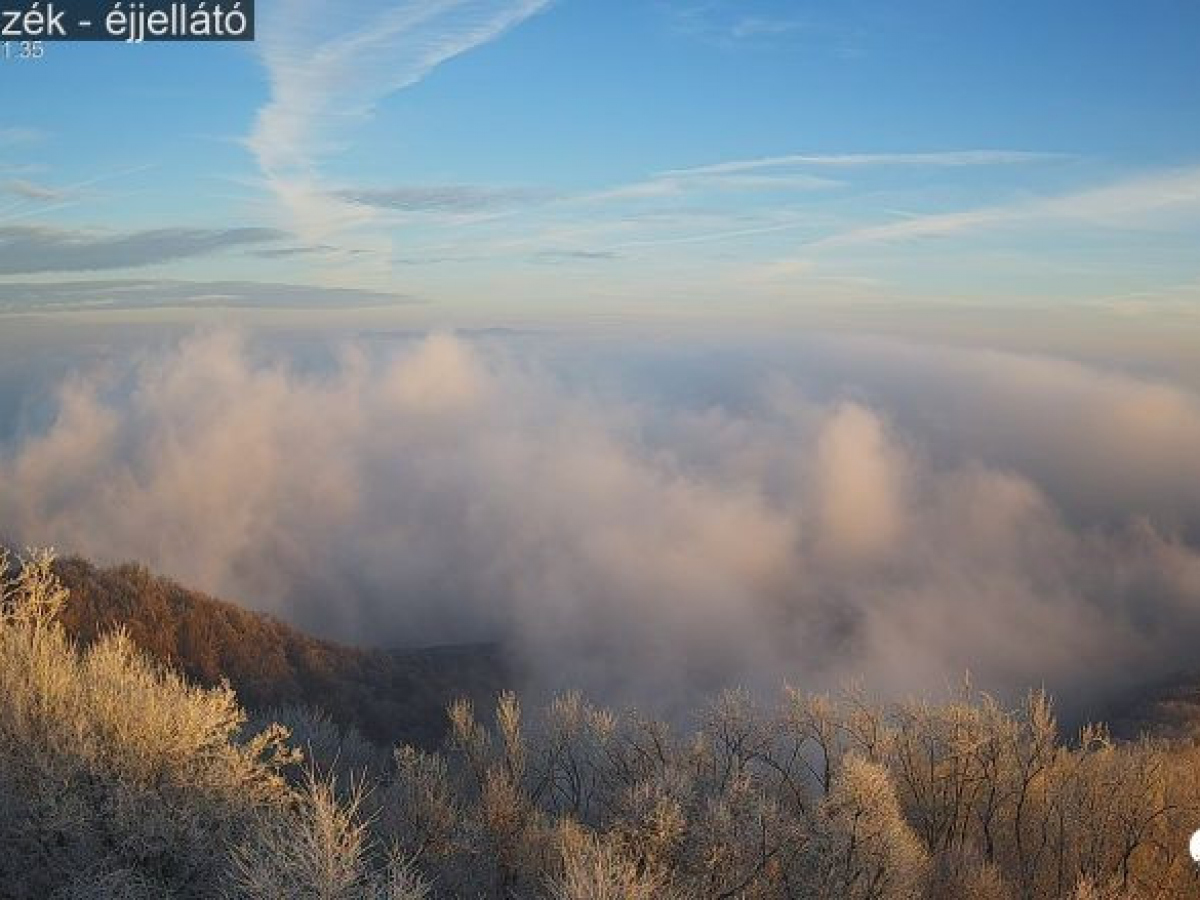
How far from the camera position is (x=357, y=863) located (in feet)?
62.4

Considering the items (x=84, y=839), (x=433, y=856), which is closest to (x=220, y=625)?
(x=433, y=856)

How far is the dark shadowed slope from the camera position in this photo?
6444 cm

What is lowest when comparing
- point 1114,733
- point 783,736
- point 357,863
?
point 1114,733

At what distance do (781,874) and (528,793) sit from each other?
12.3 metres

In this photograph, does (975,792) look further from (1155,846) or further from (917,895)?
(917,895)

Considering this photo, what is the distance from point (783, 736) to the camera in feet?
124

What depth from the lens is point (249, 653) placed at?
2857 inches

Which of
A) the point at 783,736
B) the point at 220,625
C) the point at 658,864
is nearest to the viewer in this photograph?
the point at 658,864

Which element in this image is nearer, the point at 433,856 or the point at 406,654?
the point at 433,856

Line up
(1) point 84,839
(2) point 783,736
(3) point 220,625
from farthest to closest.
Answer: (3) point 220,625, (2) point 783,736, (1) point 84,839

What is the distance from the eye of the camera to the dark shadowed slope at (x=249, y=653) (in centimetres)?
6444

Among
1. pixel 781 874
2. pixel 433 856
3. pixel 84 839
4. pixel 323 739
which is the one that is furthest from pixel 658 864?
pixel 323 739

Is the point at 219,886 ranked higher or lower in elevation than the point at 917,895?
higher

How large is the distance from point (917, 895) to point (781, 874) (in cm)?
492
